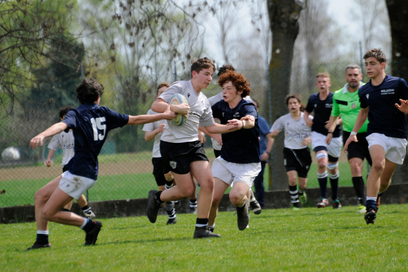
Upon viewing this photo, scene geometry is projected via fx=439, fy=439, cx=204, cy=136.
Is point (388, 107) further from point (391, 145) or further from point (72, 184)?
point (72, 184)

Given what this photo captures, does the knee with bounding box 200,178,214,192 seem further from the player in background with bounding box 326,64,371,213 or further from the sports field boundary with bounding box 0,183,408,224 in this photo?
the sports field boundary with bounding box 0,183,408,224

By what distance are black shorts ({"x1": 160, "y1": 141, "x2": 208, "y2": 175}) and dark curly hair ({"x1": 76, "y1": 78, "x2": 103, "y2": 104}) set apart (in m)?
1.05

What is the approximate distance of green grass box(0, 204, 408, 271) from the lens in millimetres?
3490

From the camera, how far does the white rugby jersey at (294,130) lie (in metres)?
9.10

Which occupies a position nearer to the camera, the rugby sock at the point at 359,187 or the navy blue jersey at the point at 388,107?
the navy blue jersey at the point at 388,107

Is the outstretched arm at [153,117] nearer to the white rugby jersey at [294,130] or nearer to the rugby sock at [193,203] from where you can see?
the rugby sock at [193,203]

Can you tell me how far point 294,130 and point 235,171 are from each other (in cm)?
408

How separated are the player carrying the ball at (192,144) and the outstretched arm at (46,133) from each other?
3.91 ft

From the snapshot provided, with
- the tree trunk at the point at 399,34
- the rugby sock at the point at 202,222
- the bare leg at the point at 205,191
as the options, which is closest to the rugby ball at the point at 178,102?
the bare leg at the point at 205,191

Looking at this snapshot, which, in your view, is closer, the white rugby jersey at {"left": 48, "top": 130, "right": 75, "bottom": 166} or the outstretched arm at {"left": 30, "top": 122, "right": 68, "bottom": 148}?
the outstretched arm at {"left": 30, "top": 122, "right": 68, "bottom": 148}

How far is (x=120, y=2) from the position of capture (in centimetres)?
942

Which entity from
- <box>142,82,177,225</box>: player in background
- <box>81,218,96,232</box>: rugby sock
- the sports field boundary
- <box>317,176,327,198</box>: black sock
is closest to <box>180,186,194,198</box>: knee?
<box>81,218,96,232</box>: rugby sock

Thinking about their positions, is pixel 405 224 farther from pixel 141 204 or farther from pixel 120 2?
pixel 120 2

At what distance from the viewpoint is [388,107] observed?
18.9ft
